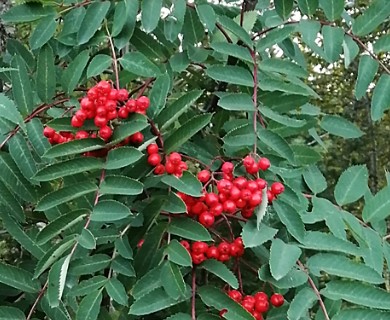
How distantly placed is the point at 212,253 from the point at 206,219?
68 mm

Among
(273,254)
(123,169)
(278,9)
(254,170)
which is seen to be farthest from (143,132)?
(278,9)

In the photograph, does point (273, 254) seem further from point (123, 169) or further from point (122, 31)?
point (122, 31)

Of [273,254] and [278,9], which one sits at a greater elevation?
[278,9]

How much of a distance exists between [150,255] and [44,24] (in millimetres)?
538

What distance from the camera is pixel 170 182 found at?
105 centimetres

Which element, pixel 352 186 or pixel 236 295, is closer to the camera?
pixel 236 295

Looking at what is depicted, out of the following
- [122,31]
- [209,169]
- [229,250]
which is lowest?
[229,250]

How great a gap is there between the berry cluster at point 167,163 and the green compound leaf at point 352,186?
38 cm

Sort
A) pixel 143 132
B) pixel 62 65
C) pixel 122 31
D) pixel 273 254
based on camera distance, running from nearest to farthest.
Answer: pixel 273 254 < pixel 143 132 < pixel 122 31 < pixel 62 65

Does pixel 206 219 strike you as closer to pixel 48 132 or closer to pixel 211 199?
pixel 211 199

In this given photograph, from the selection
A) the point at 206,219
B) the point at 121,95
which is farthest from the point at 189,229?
the point at 121,95

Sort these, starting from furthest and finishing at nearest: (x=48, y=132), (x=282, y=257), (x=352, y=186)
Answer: (x=352, y=186)
(x=48, y=132)
(x=282, y=257)

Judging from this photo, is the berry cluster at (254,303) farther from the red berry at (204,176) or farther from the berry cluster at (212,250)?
the red berry at (204,176)

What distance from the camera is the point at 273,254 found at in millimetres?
1040
